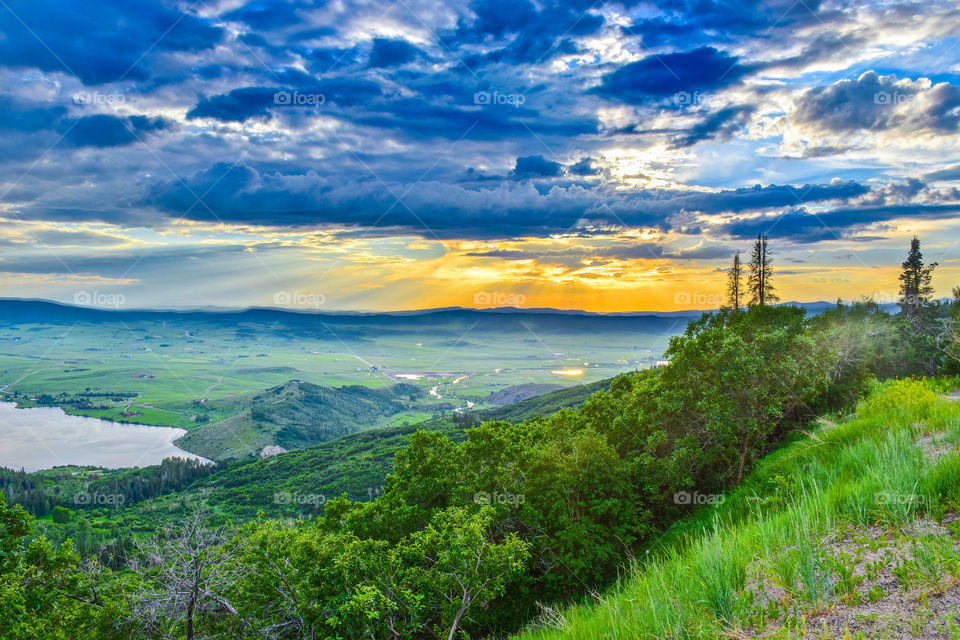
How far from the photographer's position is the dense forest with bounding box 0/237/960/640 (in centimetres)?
1417

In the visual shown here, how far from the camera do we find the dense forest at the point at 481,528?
14172mm

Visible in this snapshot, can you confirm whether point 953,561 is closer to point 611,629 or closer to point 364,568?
point 611,629

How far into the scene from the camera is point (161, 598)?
14266mm

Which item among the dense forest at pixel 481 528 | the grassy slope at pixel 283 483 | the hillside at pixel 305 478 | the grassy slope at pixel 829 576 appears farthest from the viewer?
the hillside at pixel 305 478

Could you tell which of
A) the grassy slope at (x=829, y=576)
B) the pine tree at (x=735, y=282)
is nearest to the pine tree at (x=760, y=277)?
the pine tree at (x=735, y=282)

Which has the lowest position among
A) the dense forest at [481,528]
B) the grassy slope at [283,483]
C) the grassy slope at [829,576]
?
the grassy slope at [283,483]

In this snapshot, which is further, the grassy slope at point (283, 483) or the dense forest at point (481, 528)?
the grassy slope at point (283, 483)

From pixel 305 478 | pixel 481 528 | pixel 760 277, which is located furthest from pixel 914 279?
pixel 305 478

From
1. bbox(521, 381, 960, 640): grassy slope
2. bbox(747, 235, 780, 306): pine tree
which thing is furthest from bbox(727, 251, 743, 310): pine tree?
bbox(521, 381, 960, 640): grassy slope

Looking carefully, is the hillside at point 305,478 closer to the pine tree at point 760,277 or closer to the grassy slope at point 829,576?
the pine tree at point 760,277

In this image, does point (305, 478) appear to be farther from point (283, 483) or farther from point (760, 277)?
point (760, 277)

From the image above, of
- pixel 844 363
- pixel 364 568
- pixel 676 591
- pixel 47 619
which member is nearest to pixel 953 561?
pixel 676 591

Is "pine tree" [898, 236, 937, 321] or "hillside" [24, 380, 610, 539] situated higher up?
"pine tree" [898, 236, 937, 321]

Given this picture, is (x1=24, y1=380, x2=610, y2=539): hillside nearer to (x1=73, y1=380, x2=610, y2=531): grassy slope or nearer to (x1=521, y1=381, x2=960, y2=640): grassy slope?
(x1=73, y1=380, x2=610, y2=531): grassy slope
